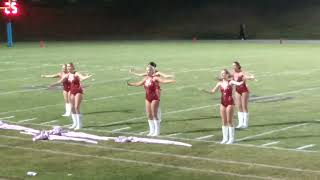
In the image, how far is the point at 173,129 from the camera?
550 inches

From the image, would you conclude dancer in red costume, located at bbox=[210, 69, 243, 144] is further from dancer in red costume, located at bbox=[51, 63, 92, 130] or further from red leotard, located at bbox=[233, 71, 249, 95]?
dancer in red costume, located at bbox=[51, 63, 92, 130]

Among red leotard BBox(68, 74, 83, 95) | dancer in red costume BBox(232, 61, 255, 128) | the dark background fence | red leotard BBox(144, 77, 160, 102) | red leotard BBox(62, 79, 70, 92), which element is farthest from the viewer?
the dark background fence

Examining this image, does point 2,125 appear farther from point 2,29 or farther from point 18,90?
point 2,29

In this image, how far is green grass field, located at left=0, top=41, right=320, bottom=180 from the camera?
10320 millimetres

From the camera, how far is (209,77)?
24.7m

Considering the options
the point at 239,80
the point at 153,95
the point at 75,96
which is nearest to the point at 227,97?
the point at 153,95

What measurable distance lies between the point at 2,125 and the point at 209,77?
11.6 metres

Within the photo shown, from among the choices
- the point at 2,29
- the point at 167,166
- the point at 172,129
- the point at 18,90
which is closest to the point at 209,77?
the point at 18,90

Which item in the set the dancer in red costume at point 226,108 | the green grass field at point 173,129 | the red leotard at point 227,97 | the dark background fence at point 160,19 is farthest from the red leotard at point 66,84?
the dark background fence at point 160,19

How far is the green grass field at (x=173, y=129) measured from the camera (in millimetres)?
10320

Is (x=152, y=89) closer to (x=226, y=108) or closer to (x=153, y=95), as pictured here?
(x=153, y=95)

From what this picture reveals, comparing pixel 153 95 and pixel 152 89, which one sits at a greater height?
pixel 152 89

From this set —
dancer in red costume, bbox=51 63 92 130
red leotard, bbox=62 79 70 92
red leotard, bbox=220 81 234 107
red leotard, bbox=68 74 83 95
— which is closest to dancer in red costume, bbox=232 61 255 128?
red leotard, bbox=220 81 234 107

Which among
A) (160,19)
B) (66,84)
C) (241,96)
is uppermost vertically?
(160,19)
